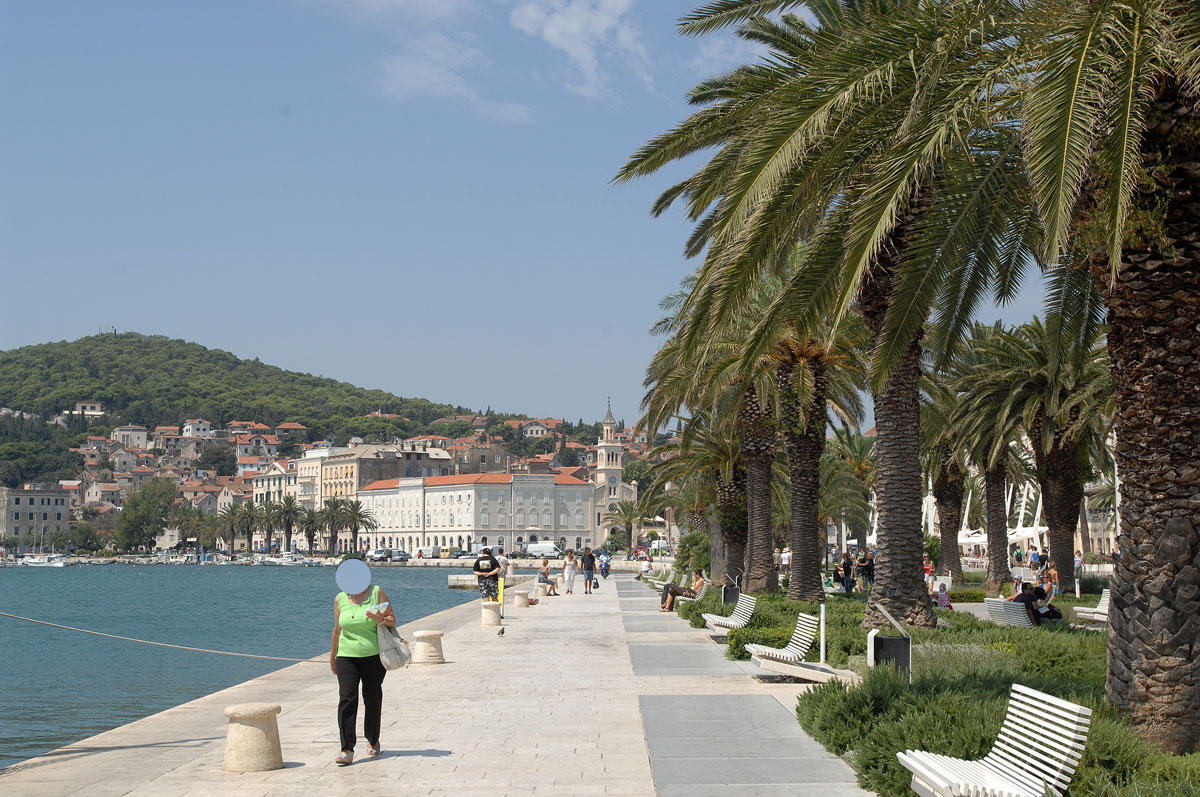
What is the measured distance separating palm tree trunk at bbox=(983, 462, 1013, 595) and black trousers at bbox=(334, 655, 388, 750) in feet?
94.9

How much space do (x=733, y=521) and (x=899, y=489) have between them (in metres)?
18.5

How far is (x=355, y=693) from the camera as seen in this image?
31.8ft

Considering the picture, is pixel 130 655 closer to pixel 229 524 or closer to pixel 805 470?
pixel 805 470

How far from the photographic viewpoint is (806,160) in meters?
11.0

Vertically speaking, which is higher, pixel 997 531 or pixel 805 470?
pixel 805 470

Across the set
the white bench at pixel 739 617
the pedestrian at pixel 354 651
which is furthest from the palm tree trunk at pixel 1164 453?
the white bench at pixel 739 617

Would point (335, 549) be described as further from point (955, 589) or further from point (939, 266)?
point (939, 266)

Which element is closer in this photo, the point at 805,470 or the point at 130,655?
the point at 805,470

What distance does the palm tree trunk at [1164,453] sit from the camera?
8.32m

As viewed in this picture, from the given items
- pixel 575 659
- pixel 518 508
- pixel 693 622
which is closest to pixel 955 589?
pixel 693 622

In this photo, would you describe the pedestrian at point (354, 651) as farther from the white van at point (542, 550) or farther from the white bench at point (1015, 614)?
the white van at point (542, 550)

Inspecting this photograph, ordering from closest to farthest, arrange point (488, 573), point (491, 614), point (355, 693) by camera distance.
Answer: point (355, 693) < point (491, 614) < point (488, 573)

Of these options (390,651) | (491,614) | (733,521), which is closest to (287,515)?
(733,521)

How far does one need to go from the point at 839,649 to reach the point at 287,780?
26.1 ft
